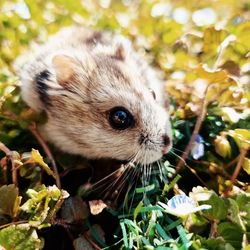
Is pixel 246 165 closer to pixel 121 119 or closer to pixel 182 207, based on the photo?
pixel 182 207

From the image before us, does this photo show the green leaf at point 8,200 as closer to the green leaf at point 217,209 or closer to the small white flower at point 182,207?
the small white flower at point 182,207

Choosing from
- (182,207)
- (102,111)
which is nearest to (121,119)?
(102,111)

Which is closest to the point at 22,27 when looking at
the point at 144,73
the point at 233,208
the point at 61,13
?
the point at 61,13

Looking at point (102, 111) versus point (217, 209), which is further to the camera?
point (102, 111)

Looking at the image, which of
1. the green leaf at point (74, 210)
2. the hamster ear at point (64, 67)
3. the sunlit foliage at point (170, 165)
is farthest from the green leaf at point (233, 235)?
the hamster ear at point (64, 67)

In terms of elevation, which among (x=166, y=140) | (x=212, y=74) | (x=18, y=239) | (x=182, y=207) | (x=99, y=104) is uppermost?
(x=212, y=74)
